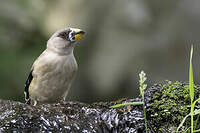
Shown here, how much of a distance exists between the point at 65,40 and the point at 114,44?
550 cm

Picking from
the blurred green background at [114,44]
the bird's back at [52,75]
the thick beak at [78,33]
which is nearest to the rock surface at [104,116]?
the bird's back at [52,75]

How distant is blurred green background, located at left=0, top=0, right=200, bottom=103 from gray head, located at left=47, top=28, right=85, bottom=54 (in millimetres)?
4701

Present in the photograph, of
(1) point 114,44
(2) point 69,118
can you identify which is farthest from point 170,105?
(1) point 114,44

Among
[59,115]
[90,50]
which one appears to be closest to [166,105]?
[59,115]

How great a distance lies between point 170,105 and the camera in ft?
14.2

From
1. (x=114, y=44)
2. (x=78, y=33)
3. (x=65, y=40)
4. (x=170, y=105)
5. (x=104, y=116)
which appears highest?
(x=78, y=33)

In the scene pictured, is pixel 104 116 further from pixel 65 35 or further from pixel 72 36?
pixel 65 35

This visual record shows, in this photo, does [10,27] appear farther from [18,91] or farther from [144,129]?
[144,129]

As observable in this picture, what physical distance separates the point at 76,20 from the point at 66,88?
279 inches

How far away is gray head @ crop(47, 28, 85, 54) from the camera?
6245 mm

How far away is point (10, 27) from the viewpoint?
13016 mm

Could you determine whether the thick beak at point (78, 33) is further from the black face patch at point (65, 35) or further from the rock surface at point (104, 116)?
the rock surface at point (104, 116)

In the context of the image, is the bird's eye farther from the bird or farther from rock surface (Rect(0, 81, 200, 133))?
rock surface (Rect(0, 81, 200, 133))

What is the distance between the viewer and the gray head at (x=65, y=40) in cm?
624
